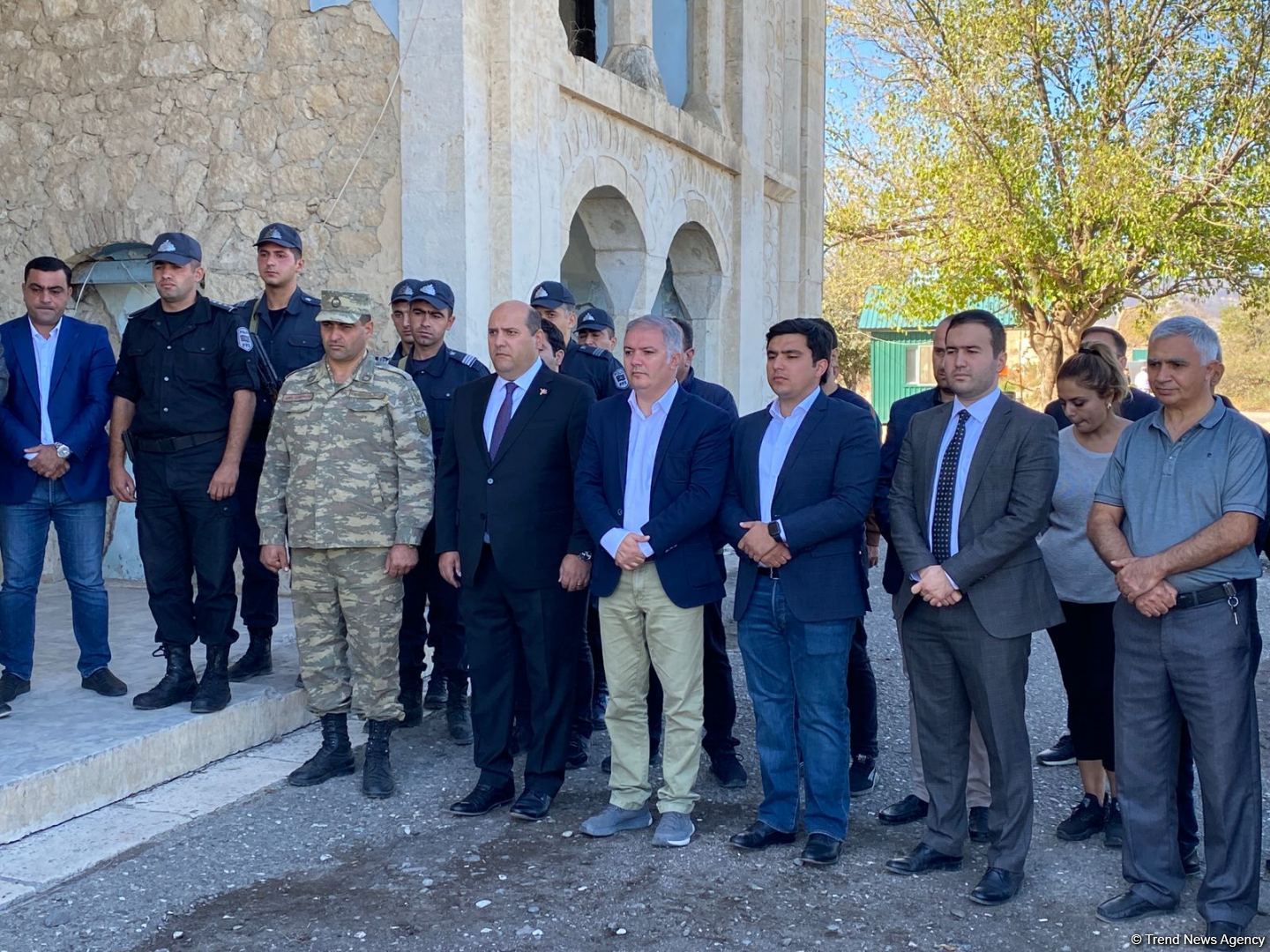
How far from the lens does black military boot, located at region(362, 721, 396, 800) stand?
15.6 feet

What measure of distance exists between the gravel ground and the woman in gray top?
221mm

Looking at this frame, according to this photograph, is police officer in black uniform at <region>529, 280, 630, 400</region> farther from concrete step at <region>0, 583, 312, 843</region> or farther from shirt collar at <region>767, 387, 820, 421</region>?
concrete step at <region>0, 583, 312, 843</region>

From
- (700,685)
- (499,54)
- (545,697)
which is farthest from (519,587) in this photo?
(499,54)

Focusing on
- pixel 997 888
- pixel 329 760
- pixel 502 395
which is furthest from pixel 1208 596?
pixel 329 760

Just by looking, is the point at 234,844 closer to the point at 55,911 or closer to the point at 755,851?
the point at 55,911

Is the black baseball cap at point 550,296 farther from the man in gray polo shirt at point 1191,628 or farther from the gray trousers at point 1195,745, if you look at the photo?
the gray trousers at point 1195,745

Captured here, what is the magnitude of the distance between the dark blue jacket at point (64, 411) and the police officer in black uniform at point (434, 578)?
134 cm

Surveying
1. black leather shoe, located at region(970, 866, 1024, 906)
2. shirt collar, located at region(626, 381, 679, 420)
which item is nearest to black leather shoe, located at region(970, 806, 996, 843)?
black leather shoe, located at region(970, 866, 1024, 906)

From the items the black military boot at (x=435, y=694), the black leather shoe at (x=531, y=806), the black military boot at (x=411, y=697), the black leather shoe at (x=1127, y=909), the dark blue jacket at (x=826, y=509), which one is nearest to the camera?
the black leather shoe at (x=1127, y=909)

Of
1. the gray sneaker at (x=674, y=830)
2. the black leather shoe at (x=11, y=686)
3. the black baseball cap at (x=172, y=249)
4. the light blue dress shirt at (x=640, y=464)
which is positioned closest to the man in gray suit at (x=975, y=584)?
the gray sneaker at (x=674, y=830)

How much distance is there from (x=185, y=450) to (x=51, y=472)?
20.8 inches

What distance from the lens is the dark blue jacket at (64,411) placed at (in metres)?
5.10

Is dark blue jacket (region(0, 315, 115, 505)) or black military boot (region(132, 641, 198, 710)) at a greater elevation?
dark blue jacket (region(0, 315, 115, 505))

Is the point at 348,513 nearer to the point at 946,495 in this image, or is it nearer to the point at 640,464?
the point at 640,464
